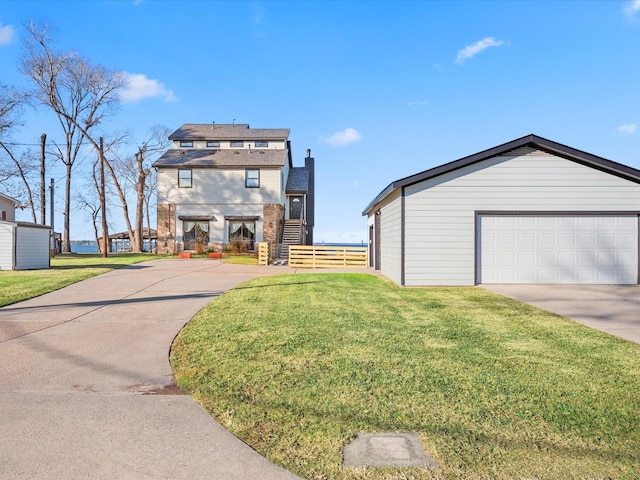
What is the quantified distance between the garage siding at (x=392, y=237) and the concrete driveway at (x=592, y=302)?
2732 mm

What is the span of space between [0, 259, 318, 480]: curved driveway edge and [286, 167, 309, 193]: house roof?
26.0 metres

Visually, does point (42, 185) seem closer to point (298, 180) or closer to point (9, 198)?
point (9, 198)

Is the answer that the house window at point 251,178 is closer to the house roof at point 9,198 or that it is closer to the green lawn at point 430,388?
the house roof at point 9,198

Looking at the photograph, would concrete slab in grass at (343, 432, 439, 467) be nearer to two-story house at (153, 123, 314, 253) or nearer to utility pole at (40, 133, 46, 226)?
two-story house at (153, 123, 314, 253)

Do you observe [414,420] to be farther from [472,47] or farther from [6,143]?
[6,143]

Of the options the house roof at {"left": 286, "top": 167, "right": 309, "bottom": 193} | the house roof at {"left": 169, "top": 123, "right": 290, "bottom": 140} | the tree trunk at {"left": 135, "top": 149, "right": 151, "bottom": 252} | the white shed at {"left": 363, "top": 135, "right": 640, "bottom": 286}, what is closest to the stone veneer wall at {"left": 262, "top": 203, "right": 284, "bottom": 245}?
the house roof at {"left": 286, "top": 167, "right": 309, "bottom": 193}

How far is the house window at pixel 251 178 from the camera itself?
2977cm

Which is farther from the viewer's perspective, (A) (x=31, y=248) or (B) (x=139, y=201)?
(B) (x=139, y=201)

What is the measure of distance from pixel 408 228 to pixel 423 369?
8182mm

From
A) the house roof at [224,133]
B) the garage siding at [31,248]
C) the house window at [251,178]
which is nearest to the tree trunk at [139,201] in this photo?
the house roof at [224,133]

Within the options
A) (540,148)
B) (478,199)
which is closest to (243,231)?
(478,199)

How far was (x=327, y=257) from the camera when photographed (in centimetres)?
2133

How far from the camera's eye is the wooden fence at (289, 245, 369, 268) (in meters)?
21.2

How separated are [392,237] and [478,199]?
9.99 ft
